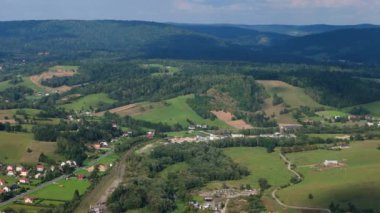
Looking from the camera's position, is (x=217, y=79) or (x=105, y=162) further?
(x=217, y=79)

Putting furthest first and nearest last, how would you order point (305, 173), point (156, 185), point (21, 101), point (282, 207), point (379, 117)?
1. point (21, 101)
2. point (379, 117)
3. point (305, 173)
4. point (156, 185)
5. point (282, 207)

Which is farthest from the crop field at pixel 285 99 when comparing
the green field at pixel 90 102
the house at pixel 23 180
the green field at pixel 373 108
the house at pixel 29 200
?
the house at pixel 29 200

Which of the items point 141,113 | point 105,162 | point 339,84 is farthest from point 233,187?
point 339,84

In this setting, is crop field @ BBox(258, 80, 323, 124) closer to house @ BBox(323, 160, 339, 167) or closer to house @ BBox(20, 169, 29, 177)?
house @ BBox(323, 160, 339, 167)

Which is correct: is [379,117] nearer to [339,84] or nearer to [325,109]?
[325,109]

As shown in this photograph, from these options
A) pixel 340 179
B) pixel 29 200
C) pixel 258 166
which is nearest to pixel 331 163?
pixel 340 179

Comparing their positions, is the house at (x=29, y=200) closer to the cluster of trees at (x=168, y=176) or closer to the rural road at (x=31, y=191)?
the rural road at (x=31, y=191)

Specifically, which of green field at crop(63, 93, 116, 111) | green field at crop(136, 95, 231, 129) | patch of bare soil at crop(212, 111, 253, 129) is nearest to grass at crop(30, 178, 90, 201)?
green field at crop(136, 95, 231, 129)
